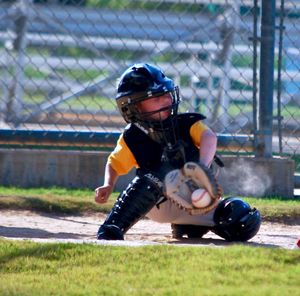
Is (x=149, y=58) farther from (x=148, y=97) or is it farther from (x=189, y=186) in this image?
(x=189, y=186)

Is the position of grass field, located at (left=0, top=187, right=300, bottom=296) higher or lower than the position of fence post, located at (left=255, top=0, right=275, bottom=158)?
lower

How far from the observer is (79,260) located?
4641mm

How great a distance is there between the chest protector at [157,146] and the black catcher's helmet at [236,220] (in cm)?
30

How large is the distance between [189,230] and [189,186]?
579 mm

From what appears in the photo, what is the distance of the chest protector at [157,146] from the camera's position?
5.80 metres

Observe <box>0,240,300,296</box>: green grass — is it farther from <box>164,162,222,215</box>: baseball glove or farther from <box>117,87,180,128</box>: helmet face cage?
<box>117,87,180,128</box>: helmet face cage

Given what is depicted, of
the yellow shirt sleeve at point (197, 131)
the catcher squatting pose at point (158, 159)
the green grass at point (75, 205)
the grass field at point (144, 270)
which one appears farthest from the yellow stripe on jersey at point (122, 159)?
the grass field at point (144, 270)

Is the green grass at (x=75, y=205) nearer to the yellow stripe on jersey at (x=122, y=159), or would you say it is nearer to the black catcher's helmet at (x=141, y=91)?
the yellow stripe on jersey at (x=122, y=159)

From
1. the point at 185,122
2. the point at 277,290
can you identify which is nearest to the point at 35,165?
the point at 185,122

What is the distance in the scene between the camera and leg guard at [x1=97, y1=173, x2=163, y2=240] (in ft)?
18.5

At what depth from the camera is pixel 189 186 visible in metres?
5.41

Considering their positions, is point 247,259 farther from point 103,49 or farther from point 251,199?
point 103,49

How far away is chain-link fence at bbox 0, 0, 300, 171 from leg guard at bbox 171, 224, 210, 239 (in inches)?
73.1

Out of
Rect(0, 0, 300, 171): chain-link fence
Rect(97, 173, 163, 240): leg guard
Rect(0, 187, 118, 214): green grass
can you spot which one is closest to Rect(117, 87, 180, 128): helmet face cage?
Rect(97, 173, 163, 240): leg guard
